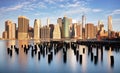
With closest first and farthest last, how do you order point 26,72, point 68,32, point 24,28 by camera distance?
point 26,72 → point 68,32 → point 24,28

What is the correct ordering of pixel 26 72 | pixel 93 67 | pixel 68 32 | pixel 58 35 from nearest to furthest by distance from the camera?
pixel 26 72 < pixel 93 67 < pixel 58 35 < pixel 68 32

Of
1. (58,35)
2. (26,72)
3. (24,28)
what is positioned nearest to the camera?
(26,72)

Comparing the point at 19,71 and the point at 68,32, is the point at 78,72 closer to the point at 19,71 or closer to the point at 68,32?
the point at 19,71

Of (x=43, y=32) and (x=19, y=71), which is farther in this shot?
(x=43, y=32)

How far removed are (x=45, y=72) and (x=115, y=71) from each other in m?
5.16

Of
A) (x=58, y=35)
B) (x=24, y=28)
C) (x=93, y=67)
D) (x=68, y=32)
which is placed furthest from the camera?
(x=24, y=28)

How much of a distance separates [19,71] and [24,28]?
105165mm

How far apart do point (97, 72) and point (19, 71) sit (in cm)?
579

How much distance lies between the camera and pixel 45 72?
15500 millimetres

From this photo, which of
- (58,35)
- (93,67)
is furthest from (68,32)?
(93,67)

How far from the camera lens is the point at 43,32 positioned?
114625 millimetres

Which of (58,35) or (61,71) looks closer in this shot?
(61,71)

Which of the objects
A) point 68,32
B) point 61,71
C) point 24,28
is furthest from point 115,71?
point 24,28

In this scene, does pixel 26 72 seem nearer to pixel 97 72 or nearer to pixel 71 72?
pixel 71 72
